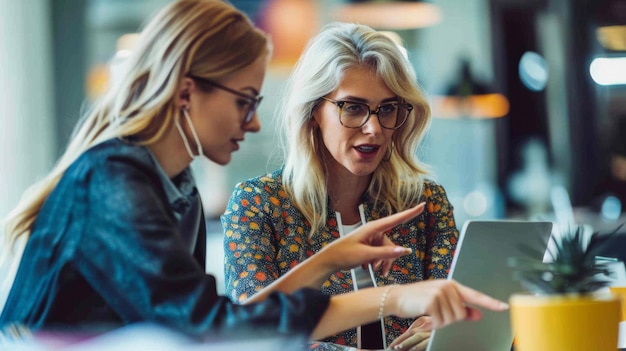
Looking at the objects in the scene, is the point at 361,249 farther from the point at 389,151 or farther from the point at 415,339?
the point at 389,151

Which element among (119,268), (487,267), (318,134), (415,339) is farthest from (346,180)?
(119,268)

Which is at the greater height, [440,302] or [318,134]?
[318,134]

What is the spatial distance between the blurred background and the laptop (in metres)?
4.96

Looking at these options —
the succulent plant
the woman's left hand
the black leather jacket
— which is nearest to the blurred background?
the woman's left hand

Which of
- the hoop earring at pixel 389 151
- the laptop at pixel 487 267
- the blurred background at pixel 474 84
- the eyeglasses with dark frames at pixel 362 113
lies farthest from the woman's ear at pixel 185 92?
the blurred background at pixel 474 84

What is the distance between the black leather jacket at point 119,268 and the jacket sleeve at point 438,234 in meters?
1.05

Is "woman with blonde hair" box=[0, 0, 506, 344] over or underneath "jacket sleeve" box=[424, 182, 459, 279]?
over

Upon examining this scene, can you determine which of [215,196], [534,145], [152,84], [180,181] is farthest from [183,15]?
[534,145]

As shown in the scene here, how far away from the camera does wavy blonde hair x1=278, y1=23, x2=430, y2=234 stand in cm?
227

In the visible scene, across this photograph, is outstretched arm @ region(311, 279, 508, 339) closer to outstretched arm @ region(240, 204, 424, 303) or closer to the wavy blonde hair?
outstretched arm @ region(240, 204, 424, 303)

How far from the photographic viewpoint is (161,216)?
1.31 m

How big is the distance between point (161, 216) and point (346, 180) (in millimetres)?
1116

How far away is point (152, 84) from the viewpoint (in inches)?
55.3

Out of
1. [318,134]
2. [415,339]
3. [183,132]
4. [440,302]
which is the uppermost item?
[183,132]
